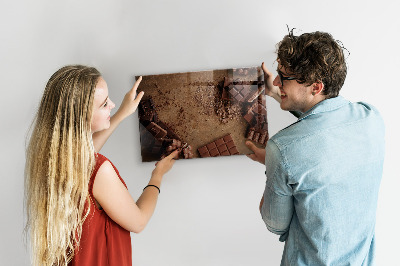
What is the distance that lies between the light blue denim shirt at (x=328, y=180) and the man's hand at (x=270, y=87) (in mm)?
417

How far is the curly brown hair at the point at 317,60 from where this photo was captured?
3.68 feet

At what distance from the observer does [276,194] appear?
115 centimetres

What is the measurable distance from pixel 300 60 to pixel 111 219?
2.67 ft

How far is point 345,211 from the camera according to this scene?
44.5 inches

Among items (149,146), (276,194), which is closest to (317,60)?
(276,194)

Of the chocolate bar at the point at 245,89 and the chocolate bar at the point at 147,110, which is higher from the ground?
the chocolate bar at the point at 245,89

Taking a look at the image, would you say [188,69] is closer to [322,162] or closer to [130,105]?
[130,105]

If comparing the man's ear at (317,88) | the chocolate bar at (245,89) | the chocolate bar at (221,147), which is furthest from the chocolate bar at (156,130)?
the man's ear at (317,88)

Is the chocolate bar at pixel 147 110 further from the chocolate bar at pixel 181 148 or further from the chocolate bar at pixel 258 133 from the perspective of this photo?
the chocolate bar at pixel 258 133

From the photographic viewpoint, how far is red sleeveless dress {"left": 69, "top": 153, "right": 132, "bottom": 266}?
4.10 ft

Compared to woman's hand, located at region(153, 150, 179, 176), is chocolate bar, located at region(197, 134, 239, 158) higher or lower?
higher

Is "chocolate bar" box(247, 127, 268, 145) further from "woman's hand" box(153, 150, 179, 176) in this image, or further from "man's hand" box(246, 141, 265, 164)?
"woman's hand" box(153, 150, 179, 176)

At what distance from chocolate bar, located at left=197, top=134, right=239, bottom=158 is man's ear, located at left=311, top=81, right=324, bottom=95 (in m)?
0.55

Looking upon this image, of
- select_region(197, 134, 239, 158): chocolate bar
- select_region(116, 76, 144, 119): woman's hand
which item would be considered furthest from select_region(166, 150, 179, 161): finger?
select_region(116, 76, 144, 119): woman's hand
